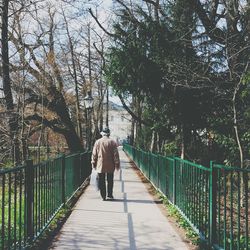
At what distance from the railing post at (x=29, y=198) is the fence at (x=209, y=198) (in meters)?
2.36

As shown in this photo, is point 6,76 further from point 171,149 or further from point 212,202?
point 212,202

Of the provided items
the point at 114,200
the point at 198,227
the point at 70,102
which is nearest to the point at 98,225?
the point at 198,227

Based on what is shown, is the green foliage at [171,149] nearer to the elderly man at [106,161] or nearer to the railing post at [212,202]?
the elderly man at [106,161]

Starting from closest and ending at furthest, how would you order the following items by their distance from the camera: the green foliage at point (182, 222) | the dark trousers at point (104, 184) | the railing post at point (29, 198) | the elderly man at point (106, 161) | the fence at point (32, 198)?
the fence at point (32, 198)
the railing post at point (29, 198)
the green foliage at point (182, 222)
the dark trousers at point (104, 184)
the elderly man at point (106, 161)

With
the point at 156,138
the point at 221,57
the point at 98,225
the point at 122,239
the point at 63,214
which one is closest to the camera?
the point at 122,239

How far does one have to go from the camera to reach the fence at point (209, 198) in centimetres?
502

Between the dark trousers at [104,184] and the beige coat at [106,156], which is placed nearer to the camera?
the dark trousers at [104,184]

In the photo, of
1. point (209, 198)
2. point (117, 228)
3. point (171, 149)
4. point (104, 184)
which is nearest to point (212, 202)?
point (209, 198)

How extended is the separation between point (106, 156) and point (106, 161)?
0.13 m

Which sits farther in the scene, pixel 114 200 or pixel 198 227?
pixel 114 200

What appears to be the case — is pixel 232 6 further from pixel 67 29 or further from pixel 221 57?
pixel 67 29

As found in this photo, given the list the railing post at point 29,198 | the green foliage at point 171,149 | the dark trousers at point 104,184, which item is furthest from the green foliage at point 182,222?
the green foliage at point 171,149

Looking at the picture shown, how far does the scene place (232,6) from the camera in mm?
11633

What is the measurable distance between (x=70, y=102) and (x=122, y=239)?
1045 inches
